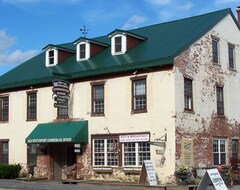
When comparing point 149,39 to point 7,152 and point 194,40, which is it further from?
point 7,152

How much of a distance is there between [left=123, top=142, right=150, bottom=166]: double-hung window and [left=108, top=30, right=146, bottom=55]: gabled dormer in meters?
6.22

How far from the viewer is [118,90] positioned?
26734 mm

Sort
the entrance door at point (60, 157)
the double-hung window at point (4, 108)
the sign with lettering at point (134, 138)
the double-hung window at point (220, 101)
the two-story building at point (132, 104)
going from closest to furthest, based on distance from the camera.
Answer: the two-story building at point (132, 104)
the sign with lettering at point (134, 138)
the double-hung window at point (220, 101)
the entrance door at point (60, 157)
the double-hung window at point (4, 108)

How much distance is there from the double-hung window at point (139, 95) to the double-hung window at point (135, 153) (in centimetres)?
191

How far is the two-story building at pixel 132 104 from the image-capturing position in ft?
81.8

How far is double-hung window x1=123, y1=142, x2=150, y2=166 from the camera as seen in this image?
25.3 m

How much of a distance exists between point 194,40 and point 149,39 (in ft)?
14.2

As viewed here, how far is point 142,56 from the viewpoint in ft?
87.3

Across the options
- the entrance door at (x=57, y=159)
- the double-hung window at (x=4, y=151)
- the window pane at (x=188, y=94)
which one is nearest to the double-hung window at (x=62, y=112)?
the entrance door at (x=57, y=159)

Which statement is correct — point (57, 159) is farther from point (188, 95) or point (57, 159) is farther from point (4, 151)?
point (188, 95)

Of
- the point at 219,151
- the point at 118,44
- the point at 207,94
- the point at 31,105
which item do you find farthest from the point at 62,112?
the point at 219,151

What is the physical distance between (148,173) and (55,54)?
1291cm

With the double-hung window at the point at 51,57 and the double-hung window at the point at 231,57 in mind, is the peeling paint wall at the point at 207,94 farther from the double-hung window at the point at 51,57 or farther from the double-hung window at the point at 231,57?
the double-hung window at the point at 51,57

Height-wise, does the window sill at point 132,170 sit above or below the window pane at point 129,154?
below
